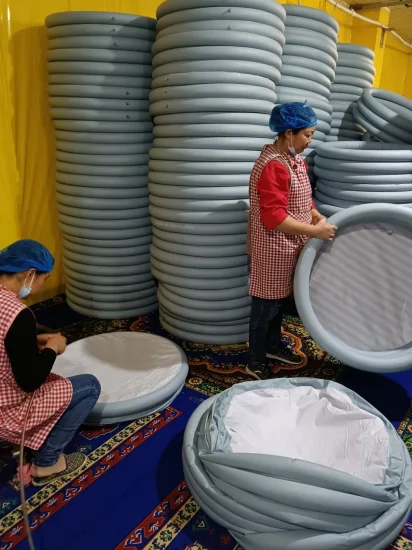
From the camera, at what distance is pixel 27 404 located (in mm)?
1600

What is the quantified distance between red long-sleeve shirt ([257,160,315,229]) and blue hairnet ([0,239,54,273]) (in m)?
1.00

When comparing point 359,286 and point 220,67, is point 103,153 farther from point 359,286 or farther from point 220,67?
point 359,286

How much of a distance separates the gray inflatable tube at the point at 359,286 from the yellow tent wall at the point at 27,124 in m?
1.92

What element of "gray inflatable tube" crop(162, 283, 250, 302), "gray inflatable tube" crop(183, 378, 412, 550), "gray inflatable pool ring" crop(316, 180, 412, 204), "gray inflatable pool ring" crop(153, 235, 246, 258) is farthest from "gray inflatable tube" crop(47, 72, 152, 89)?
"gray inflatable tube" crop(183, 378, 412, 550)

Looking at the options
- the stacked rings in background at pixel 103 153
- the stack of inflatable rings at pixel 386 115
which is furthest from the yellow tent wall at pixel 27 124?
the stack of inflatable rings at pixel 386 115

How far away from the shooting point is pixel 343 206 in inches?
105

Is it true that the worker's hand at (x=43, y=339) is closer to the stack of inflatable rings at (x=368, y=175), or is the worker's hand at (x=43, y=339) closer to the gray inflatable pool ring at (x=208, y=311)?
the gray inflatable pool ring at (x=208, y=311)

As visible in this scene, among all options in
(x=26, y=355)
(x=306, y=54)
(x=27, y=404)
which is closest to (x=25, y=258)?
(x=26, y=355)

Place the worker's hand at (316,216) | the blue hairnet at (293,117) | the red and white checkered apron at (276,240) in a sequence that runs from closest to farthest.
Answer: the blue hairnet at (293,117) < the red and white checkered apron at (276,240) < the worker's hand at (316,216)

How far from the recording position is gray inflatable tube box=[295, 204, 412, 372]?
2.12 m

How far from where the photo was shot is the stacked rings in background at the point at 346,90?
3645mm

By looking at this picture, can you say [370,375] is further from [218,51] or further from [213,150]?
[218,51]

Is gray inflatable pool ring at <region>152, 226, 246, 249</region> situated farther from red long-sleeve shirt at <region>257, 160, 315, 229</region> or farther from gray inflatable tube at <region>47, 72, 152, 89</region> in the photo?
gray inflatable tube at <region>47, 72, 152, 89</region>

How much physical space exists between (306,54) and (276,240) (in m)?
1.31
